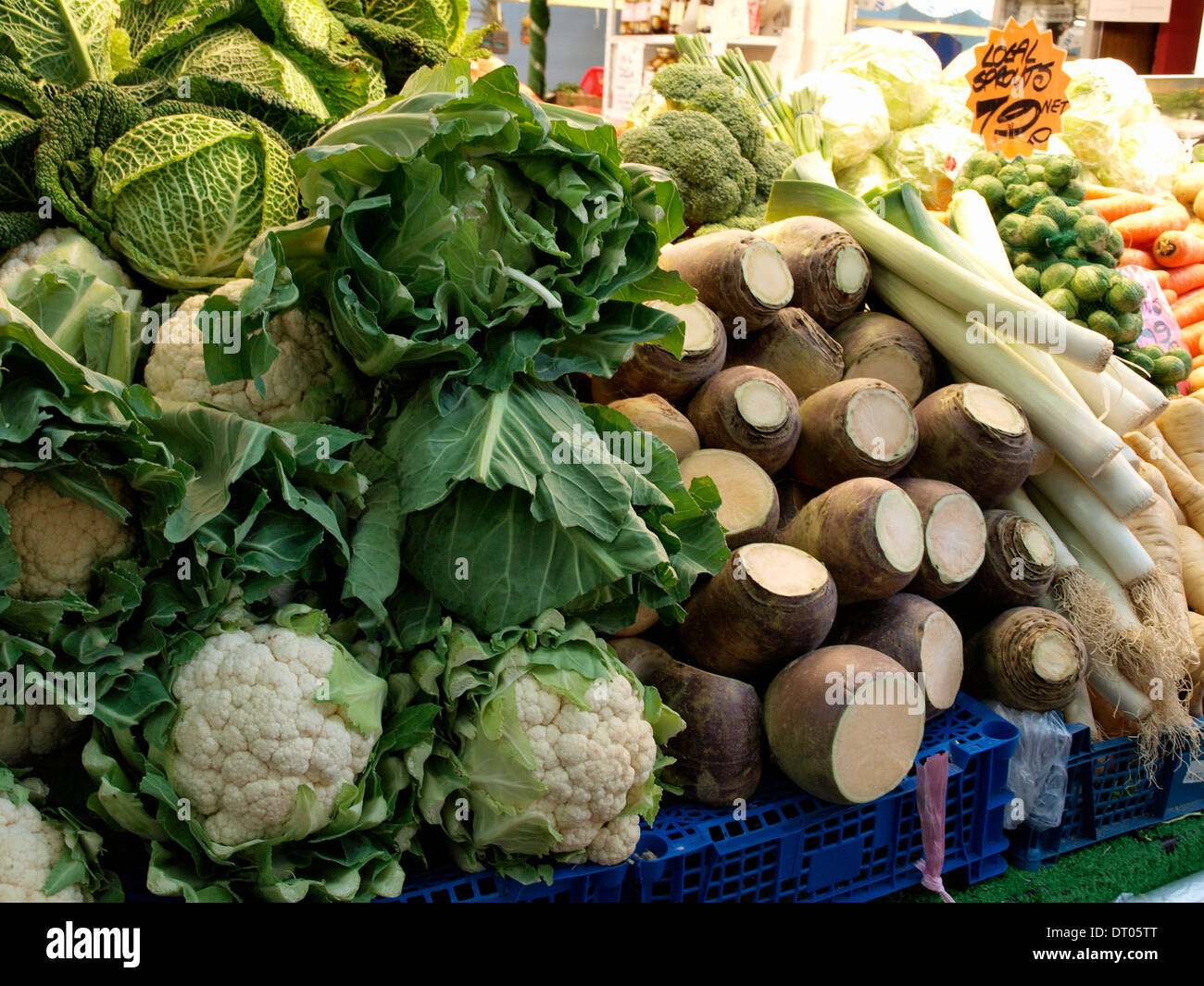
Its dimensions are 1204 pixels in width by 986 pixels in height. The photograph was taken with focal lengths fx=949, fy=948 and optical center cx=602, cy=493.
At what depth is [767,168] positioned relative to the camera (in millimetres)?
2967

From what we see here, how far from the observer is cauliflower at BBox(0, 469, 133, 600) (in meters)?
1.21

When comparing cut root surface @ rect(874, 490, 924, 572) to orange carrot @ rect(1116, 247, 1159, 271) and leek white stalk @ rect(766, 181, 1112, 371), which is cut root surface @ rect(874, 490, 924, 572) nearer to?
leek white stalk @ rect(766, 181, 1112, 371)

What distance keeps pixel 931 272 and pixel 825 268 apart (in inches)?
10.9

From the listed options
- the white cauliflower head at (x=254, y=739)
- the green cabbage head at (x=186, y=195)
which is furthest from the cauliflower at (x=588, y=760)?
the green cabbage head at (x=186, y=195)

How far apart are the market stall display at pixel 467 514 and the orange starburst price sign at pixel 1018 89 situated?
131 cm

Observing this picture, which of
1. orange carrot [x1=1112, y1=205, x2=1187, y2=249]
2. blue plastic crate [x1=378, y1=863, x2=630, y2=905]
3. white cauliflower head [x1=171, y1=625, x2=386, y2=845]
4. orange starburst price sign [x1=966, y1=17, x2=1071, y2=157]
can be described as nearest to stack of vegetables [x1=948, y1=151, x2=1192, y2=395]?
orange starburst price sign [x1=966, y1=17, x2=1071, y2=157]

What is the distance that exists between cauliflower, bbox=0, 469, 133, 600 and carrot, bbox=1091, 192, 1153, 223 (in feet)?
12.3

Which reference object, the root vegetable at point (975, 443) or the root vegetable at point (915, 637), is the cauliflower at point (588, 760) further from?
the root vegetable at point (975, 443)

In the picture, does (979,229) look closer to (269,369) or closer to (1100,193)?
(1100,193)

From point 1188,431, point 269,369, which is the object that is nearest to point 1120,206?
Result: point 1188,431

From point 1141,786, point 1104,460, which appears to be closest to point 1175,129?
point 1104,460

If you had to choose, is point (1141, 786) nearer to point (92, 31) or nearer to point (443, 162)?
point (443, 162)

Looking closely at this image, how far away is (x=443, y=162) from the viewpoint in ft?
4.50

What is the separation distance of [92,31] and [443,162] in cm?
79
